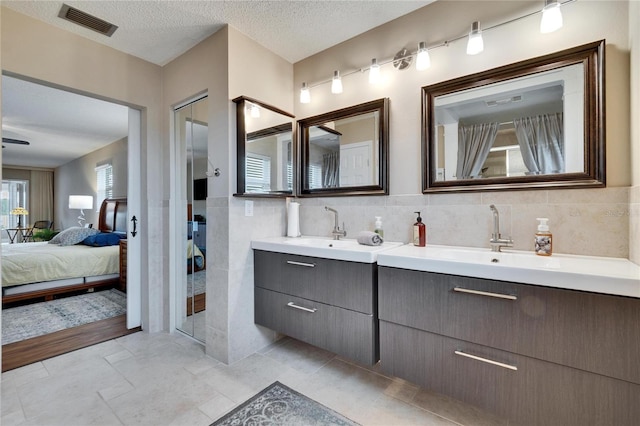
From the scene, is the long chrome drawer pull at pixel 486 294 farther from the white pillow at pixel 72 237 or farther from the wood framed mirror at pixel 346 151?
the white pillow at pixel 72 237

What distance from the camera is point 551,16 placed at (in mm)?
A: 1398

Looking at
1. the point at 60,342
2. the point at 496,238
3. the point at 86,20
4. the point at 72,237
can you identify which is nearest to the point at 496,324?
the point at 496,238

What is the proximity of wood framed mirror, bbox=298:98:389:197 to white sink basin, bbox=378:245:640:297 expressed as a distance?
67cm

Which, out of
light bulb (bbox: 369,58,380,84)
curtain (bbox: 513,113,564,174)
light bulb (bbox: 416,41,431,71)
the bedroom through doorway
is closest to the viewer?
curtain (bbox: 513,113,564,174)

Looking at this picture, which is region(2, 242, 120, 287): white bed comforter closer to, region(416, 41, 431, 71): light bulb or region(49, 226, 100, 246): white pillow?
region(49, 226, 100, 246): white pillow

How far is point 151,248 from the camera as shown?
261 cm

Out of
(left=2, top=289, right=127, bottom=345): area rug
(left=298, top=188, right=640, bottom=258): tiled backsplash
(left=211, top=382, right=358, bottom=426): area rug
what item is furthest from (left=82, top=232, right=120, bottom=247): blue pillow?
(left=298, top=188, right=640, bottom=258): tiled backsplash

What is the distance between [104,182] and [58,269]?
8.45ft

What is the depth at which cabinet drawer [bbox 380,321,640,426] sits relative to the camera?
40.6 inches

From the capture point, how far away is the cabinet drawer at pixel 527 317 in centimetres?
100

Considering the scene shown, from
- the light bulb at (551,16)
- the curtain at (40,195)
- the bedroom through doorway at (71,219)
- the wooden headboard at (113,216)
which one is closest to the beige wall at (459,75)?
the light bulb at (551,16)

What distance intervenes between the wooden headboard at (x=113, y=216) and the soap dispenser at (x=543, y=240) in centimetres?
537

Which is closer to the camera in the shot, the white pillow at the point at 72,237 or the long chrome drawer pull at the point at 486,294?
the long chrome drawer pull at the point at 486,294

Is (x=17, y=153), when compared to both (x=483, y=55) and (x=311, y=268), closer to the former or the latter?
(x=311, y=268)
